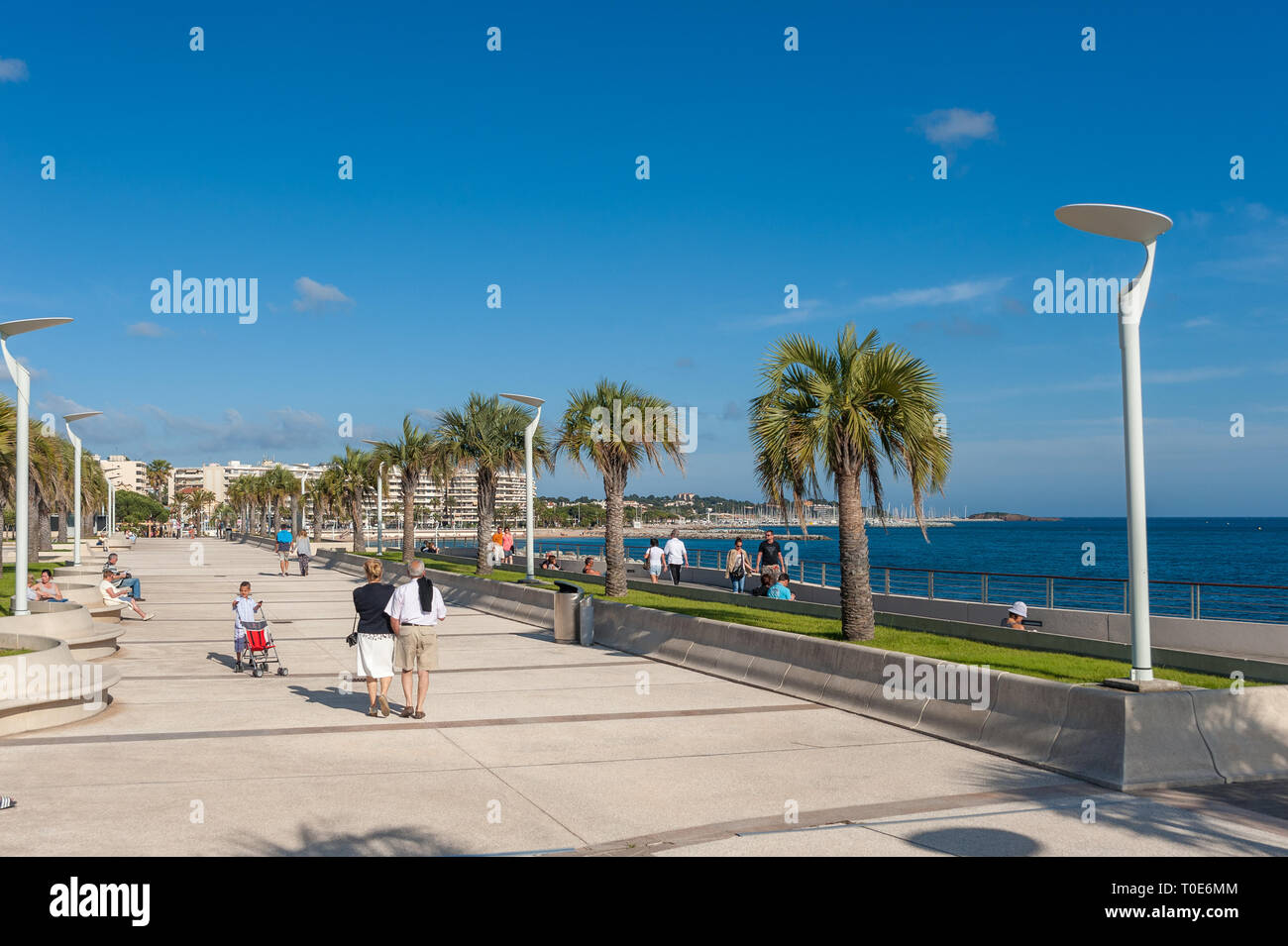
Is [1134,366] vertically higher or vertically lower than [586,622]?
higher

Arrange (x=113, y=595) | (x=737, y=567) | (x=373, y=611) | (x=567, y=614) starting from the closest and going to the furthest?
(x=373, y=611) < (x=567, y=614) < (x=113, y=595) < (x=737, y=567)

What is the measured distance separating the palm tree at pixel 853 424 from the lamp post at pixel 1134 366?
448 centimetres

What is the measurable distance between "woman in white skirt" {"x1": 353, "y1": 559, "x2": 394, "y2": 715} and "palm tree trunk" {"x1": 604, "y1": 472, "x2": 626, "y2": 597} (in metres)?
12.5

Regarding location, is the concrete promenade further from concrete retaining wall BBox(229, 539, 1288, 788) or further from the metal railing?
the metal railing

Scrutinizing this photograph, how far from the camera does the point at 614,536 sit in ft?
81.2

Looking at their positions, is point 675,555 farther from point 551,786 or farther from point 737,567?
point 551,786

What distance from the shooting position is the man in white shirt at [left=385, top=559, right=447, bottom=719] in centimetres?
1139

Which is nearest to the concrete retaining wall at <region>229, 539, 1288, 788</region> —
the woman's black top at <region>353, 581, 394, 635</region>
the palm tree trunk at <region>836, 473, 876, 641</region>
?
the palm tree trunk at <region>836, 473, 876, 641</region>

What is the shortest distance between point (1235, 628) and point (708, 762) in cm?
1168

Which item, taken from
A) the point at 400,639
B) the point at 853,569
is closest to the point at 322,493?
the point at 853,569

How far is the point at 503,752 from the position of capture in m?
9.59

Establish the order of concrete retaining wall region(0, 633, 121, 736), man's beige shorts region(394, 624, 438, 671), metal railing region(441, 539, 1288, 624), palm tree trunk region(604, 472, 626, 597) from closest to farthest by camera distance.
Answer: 1. concrete retaining wall region(0, 633, 121, 736)
2. man's beige shorts region(394, 624, 438, 671)
3. metal railing region(441, 539, 1288, 624)
4. palm tree trunk region(604, 472, 626, 597)

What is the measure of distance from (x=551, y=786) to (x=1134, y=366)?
6305 millimetres
